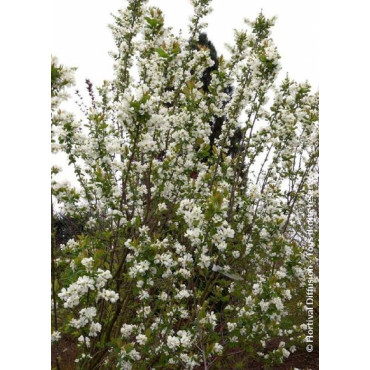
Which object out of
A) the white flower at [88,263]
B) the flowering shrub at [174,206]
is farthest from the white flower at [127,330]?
the white flower at [88,263]

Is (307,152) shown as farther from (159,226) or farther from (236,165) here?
(159,226)

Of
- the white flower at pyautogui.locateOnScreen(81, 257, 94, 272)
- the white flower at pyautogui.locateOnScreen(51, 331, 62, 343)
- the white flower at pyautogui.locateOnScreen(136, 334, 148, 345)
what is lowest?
the white flower at pyautogui.locateOnScreen(136, 334, 148, 345)

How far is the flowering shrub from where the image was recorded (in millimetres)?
2822

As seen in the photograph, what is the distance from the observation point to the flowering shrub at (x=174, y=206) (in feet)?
9.26

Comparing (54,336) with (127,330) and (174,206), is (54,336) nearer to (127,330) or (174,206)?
(127,330)

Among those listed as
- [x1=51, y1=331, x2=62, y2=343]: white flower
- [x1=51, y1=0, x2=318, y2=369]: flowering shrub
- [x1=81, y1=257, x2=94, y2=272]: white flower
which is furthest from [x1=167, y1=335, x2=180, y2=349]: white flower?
[x1=81, y1=257, x2=94, y2=272]: white flower

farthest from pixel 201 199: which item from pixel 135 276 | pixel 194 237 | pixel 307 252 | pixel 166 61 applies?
pixel 307 252

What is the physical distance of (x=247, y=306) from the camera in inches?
133

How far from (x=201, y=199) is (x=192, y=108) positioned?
73 centimetres

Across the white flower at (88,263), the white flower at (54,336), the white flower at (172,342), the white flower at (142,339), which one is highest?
the white flower at (88,263)

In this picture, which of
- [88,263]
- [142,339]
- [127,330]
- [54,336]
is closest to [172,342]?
[142,339]

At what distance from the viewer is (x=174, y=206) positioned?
11.9 ft

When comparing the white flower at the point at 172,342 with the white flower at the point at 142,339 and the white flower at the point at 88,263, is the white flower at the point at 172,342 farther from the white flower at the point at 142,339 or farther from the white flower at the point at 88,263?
the white flower at the point at 88,263

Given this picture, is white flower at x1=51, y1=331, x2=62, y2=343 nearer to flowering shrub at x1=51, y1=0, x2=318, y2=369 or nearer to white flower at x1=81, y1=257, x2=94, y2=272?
flowering shrub at x1=51, y1=0, x2=318, y2=369
